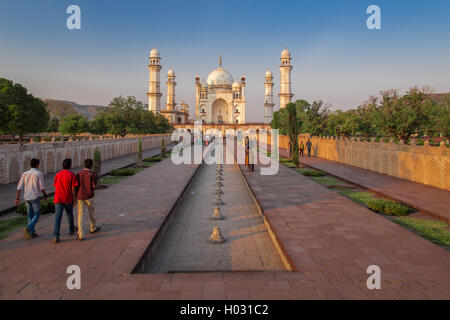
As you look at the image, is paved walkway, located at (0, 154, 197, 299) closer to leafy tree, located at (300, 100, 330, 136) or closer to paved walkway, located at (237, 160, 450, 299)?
paved walkway, located at (237, 160, 450, 299)

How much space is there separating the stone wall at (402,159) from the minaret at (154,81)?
4564 centimetres

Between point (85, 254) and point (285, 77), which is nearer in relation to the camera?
point (85, 254)

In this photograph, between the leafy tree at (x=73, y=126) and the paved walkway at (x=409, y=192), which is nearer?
the paved walkway at (x=409, y=192)

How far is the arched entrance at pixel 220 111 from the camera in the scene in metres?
84.3

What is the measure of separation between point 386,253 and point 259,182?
6998 mm

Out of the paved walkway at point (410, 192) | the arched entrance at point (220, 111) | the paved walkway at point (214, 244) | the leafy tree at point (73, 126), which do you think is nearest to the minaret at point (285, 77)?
the arched entrance at point (220, 111)

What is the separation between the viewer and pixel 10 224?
6203 millimetres

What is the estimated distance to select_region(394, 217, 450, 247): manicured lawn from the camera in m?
5.34

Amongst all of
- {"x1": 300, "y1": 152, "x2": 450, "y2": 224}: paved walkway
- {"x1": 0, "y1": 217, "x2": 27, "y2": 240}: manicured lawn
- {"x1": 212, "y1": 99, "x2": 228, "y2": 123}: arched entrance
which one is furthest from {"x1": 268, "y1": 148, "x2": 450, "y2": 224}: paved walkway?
{"x1": 212, "y1": 99, "x2": 228, "y2": 123}: arched entrance

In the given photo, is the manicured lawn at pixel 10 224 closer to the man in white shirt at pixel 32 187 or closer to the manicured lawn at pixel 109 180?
the man in white shirt at pixel 32 187

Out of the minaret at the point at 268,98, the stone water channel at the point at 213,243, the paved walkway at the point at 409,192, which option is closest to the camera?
the stone water channel at the point at 213,243

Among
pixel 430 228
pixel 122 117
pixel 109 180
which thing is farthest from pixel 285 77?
pixel 430 228

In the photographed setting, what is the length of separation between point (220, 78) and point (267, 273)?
270 ft

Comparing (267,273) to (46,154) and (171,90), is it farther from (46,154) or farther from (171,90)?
(171,90)
